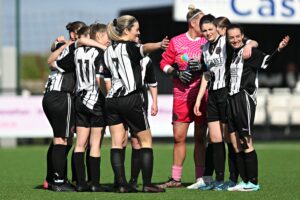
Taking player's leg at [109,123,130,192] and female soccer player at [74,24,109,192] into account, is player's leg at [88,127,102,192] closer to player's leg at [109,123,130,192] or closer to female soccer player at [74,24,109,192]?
female soccer player at [74,24,109,192]

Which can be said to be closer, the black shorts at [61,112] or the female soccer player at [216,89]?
the female soccer player at [216,89]

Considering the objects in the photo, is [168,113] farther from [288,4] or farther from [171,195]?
[171,195]

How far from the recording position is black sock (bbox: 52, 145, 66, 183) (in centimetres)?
1060

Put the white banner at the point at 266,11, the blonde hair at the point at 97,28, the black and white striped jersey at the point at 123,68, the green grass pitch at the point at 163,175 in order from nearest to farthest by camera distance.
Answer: the green grass pitch at the point at 163,175 < the black and white striped jersey at the point at 123,68 < the blonde hair at the point at 97,28 < the white banner at the point at 266,11

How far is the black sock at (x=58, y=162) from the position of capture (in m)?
10.6

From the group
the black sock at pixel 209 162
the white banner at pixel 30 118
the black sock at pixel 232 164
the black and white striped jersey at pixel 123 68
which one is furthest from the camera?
the white banner at pixel 30 118

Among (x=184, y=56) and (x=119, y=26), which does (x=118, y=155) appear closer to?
(x=119, y=26)

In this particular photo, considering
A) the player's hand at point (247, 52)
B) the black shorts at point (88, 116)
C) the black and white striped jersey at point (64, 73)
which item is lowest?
the black shorts at point (88, 116)

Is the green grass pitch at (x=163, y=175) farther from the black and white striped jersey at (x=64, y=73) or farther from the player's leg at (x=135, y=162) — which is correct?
the black and white striped jersey at (x=64, y=73)

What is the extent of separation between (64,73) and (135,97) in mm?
1142

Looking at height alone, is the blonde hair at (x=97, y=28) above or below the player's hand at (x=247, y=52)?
above

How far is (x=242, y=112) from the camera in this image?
10211mm

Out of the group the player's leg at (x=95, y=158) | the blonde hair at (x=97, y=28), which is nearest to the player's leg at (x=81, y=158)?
the player's leg at (x=95, y=158)

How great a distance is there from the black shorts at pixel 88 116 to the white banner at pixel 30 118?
10.0 metres
